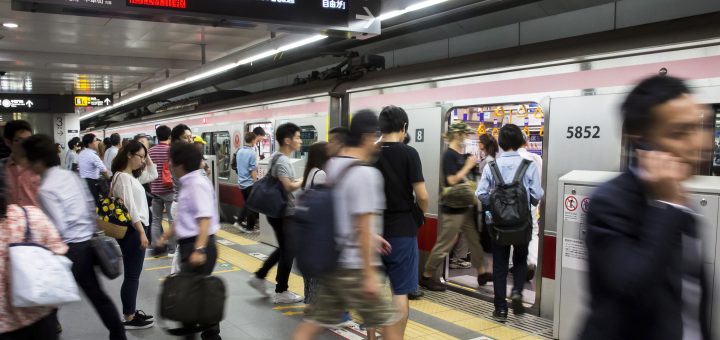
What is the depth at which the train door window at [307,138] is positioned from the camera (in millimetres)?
7090

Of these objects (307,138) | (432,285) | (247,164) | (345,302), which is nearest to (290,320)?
(432,285)

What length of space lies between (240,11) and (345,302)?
8.36 ft

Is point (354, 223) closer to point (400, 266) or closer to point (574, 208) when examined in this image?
point (400, 266)

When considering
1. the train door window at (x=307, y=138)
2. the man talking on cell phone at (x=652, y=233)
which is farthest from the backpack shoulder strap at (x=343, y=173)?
the train door window at (x=307, y=138)

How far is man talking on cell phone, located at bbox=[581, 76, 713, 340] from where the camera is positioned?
43.6 inches

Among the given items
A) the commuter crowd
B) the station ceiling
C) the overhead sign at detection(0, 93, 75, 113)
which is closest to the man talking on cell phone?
the commuter crowd

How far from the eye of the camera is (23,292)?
2.14 meters

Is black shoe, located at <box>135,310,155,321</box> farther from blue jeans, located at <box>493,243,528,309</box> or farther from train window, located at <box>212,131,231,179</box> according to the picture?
train window, located at <box>212,131,231,179</box>

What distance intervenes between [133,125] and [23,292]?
52.7 ft

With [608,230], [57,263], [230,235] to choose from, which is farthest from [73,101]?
[608,230]

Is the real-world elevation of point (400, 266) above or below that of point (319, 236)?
below

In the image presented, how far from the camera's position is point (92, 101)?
51.0 ft

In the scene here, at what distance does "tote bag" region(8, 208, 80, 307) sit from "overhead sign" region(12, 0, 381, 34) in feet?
6.64

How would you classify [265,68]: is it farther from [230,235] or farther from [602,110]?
[602,110]
